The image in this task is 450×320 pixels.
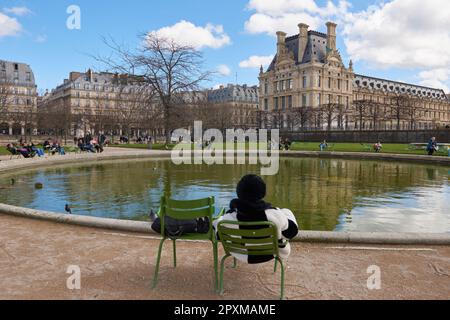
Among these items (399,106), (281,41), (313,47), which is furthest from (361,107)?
(281,41)

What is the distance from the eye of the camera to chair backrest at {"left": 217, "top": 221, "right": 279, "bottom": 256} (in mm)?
3883

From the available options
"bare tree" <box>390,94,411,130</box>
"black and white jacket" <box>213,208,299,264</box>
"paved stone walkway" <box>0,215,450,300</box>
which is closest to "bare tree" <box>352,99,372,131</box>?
"bare tree" <box>390,94,411,130</box>

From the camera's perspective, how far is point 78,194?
1144 cm

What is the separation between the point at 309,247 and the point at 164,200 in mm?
2554

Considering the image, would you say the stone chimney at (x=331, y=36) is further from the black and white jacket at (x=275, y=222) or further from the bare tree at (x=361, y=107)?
the black and white jacket at (x=275, y=222)

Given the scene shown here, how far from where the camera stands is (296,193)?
38.7 feet

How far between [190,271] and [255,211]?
1.42 metres

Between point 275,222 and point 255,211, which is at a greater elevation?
point 255,211

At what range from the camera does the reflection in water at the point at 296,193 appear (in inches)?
339

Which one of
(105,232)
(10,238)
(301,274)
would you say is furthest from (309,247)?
(10,238)

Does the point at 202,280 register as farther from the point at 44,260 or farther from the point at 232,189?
the point at 232,189

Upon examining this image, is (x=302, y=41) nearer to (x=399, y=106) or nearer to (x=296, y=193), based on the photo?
(x=399, y=106)

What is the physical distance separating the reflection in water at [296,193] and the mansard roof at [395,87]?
101 meters

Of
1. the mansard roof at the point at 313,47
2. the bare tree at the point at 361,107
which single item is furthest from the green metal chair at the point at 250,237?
the mansard roof at the point at 313,47
